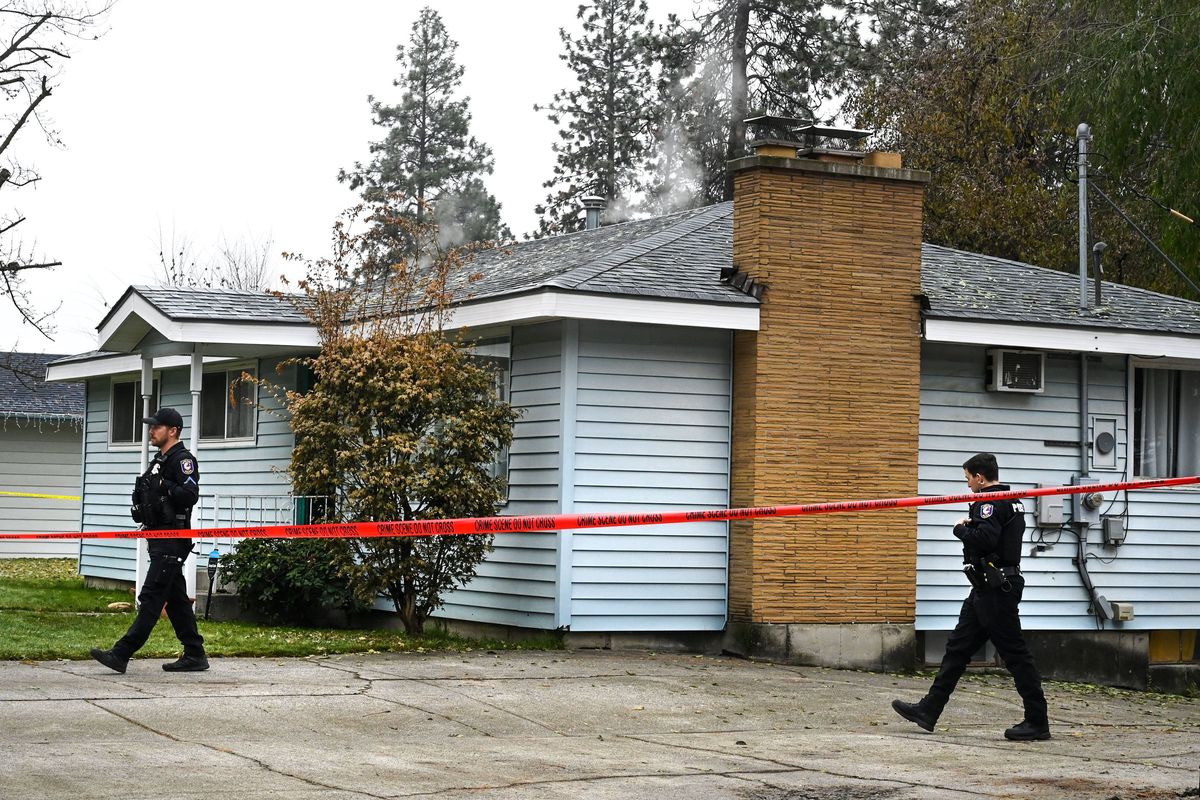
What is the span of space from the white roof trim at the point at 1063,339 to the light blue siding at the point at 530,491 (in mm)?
3553

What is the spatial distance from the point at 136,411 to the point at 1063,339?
479 inches

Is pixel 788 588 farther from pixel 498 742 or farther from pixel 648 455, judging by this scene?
pixel 498 742

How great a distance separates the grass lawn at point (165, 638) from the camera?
12297 millimetres

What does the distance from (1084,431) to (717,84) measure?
Answer: 22837 mm

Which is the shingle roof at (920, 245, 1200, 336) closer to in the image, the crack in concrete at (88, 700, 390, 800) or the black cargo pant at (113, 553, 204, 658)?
the black cargo pant at (113, 553, 204, 658)

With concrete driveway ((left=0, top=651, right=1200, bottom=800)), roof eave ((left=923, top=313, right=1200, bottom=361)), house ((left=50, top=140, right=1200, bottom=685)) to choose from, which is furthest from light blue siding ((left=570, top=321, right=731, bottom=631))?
roof eave ((left=923, top=313, right=1200, bottom=361))

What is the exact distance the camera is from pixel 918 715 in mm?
10016

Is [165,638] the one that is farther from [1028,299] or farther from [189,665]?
[1028,299]

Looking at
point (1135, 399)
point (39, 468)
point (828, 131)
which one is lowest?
point (39, 468)

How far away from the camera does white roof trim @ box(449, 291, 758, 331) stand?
1332 centimetres

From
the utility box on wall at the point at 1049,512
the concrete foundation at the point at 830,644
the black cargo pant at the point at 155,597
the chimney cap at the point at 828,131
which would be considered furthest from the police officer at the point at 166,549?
the utility box on wall at the point at 1049,512

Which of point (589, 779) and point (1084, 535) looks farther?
point (1084, 535)

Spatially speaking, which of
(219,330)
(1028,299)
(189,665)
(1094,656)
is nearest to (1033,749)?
(189,665)

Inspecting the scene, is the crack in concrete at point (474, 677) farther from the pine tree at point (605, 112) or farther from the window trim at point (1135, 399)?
the pine tree at point (605, 112)
